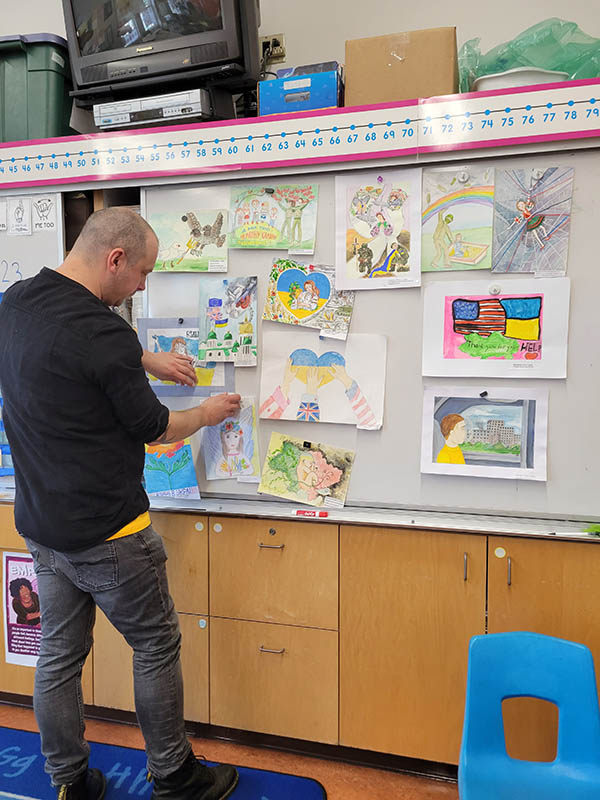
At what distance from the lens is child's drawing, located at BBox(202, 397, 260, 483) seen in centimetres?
189

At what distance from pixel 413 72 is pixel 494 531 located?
1320 millimetres

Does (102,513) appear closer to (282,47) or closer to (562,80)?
(562,80)

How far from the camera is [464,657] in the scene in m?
1.67

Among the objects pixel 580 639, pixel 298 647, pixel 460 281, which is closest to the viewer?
pixel 580 639

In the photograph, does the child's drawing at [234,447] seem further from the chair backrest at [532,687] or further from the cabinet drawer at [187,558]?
the chair backrest at [532,687]

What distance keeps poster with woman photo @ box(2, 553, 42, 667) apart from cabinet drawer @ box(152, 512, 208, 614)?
1.69 ft

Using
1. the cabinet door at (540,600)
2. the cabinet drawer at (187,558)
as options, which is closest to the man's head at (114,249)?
the cabinet drawer at (187,558)

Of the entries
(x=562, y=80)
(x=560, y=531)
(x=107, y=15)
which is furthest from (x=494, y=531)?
Answer: (x=107, y=15)

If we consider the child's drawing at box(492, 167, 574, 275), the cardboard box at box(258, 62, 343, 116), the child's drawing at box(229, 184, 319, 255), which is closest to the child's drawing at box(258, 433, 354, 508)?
the child's drawing at box(229, 184, 319, 255)

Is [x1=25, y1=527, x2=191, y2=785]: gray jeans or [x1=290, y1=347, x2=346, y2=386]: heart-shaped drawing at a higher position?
[x1=290, y1=347, x2=346, y2=386]: heart-shaped drawing

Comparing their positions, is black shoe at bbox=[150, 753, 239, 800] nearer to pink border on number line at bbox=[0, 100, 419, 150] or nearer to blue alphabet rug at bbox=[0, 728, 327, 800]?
blue alphabet rug at bbox=[0, 728, 327, 800]

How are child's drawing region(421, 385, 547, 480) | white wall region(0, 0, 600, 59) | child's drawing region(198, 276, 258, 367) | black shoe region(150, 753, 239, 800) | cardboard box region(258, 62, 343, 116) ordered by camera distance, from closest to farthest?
black shoe region(150, 753, 239, 800)
child's drawing region(421, 385, 547, 480)
cardboard box region(258, 62, 343, 116)
child's drawing region(198, 276, 258, 367)
white wall region(0, 0, 600, 59)

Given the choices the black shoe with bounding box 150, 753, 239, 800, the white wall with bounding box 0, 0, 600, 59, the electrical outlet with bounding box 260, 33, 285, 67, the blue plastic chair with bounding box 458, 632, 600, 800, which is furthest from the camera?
the electrical outlet with bounding box 260, 33, 285, 67

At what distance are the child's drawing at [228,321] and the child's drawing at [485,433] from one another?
59cm
